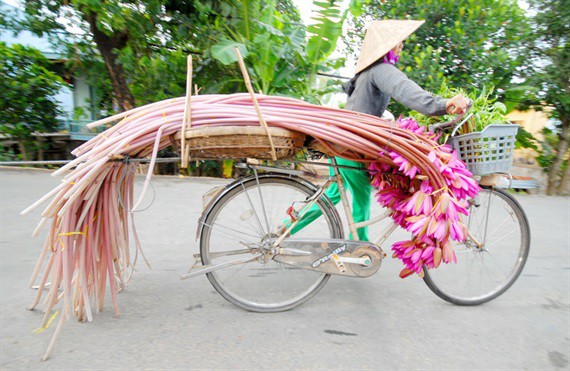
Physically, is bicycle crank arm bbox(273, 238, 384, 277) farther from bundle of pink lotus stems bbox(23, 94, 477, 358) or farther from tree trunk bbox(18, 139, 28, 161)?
tree trunk bbox(18, 139, 28, 161)

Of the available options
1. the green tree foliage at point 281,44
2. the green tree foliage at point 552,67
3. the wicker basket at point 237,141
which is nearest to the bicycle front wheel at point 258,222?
the wicker basket at point 237,141

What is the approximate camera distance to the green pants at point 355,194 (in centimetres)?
255

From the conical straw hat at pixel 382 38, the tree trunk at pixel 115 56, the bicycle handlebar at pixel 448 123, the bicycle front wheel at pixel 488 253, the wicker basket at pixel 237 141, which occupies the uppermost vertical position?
the tree trunk at pixel 115 56

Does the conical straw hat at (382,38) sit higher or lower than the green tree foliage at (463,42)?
lower

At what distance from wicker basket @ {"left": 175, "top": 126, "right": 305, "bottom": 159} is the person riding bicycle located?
520mm

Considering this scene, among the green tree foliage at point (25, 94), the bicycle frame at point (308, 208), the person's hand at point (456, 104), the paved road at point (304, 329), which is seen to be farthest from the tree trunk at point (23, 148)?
the person's hand at point (456, 104)

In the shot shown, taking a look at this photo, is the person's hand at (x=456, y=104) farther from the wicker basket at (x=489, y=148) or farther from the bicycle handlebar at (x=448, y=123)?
the wicker basket at (x=489, y=148)

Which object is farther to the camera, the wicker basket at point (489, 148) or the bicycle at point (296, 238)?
the bicycle at point (296, 238)

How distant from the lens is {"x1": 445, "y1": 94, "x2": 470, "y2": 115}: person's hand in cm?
207

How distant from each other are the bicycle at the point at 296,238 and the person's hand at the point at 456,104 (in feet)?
0.40

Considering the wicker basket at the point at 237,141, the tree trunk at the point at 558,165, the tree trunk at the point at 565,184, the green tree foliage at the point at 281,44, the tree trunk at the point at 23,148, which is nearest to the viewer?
the wicker basket at the point at 237,141

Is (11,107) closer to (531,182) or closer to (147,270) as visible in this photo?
(147,270)

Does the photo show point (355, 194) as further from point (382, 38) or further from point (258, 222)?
point (382, 38)

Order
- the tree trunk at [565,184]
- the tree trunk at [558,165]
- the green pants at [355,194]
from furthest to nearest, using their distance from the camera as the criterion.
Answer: the tree trunk at [565,184]
the tree trunk at [558,165]
the green pants at [355,194]
